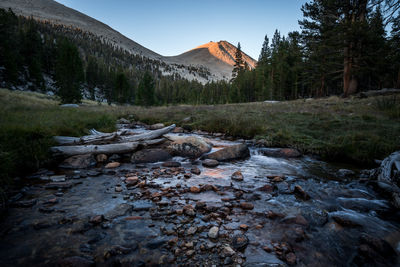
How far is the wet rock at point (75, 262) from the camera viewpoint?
6.14 feet

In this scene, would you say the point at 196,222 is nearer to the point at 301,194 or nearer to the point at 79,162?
the point at 301,194

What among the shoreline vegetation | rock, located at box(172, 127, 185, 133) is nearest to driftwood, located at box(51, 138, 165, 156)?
the shoreline vegetation

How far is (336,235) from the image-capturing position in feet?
8.25

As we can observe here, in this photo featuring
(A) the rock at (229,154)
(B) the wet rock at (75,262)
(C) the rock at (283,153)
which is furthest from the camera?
(C) the rock at (283,153)

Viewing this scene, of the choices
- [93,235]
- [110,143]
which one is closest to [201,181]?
[93,235]

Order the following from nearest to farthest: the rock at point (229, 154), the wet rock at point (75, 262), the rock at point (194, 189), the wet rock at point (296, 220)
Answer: the wet rock at point (75, 262) < the wet rock at point (296, 220) < the rock at point (194, 189) < the rock at point (229, 154)

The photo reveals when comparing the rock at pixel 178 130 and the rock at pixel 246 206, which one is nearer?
the rock at pixel 246 206

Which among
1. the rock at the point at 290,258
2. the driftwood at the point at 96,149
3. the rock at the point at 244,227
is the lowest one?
the rock at the point at 290,258

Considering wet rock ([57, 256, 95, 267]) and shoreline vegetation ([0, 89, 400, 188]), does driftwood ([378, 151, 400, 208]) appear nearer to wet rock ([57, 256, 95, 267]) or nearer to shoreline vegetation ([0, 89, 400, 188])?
shoreline vegetation ([0, 89, 400, 188])

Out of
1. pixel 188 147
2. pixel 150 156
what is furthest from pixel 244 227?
pixel 188 147

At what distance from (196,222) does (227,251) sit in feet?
2.21

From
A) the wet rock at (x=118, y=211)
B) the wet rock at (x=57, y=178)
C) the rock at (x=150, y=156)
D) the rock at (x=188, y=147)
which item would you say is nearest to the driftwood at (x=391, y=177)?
the rock at (x=188, y=147)

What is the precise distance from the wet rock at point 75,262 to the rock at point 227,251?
4.84ft

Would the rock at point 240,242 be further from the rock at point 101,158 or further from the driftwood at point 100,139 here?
the driftwood at point 100,139
